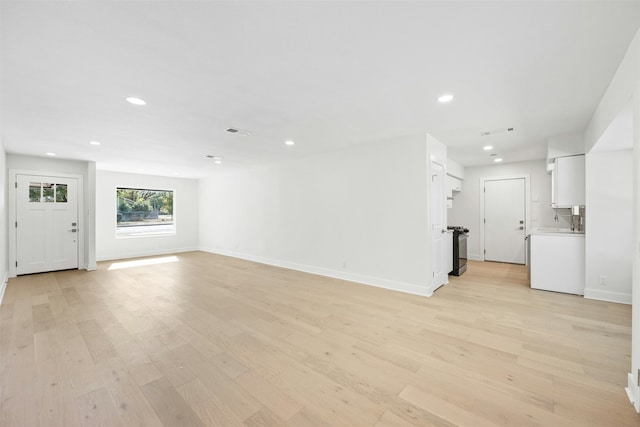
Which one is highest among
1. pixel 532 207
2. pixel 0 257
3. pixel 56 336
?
pixel 532 207

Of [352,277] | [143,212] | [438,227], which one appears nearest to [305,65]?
[438,227]

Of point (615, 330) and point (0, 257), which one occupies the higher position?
point (0, 257)

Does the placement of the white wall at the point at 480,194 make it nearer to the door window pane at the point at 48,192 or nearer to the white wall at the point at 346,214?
the white wall at the point at 346,214

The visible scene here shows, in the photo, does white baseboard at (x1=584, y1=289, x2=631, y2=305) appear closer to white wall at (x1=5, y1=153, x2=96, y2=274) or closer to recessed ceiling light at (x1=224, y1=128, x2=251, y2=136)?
recessed ceiling light at (x1=224, y1=128, x2=251, y2=136)

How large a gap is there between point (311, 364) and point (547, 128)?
4.56 meters

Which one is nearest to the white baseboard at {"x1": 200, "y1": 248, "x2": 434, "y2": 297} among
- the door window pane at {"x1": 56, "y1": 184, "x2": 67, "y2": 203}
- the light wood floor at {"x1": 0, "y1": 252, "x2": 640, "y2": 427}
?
the light wood floor at {"x1": 0, "y1": 252, "x2": 640, "y2": 427}

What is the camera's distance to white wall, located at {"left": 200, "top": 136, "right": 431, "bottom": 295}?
4.27m

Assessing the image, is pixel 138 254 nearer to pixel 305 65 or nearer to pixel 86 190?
pixel 86 190

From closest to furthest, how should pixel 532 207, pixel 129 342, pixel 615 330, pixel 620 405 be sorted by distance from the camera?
pixel 620 405
pixel 129 342
pixel 615 330
pixel 532 207

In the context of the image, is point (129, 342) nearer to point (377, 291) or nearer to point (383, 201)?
point (377, 291)

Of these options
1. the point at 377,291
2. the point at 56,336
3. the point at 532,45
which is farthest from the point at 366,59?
the point at 56,336

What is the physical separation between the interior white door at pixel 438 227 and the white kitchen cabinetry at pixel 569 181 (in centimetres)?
181

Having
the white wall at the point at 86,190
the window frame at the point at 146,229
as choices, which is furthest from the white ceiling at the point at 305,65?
the window frame at the point at 146,229

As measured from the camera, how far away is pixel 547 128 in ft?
12.9
